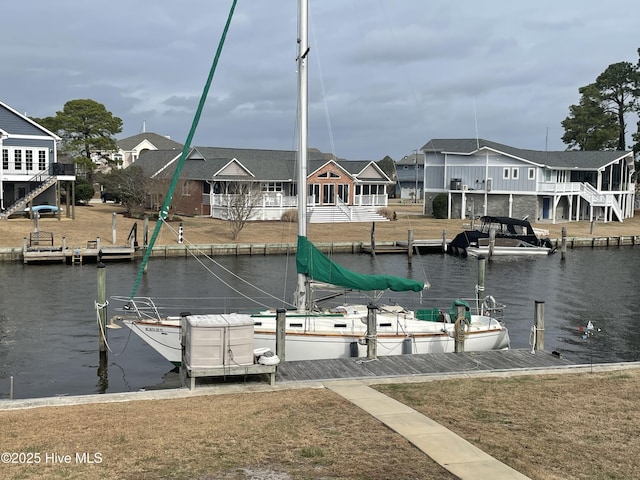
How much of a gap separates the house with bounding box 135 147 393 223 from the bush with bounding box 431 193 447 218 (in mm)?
5688

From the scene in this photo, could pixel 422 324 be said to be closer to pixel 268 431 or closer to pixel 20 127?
pixel 268 431

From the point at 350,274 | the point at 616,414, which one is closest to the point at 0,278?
the point at 350,274

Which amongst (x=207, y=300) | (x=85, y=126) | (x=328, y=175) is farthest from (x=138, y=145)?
(x=207, y=300)

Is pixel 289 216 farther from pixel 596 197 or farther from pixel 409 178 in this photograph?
pixel 409 178

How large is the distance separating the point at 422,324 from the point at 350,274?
284 centimetres

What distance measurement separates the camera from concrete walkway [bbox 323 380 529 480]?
10.9m

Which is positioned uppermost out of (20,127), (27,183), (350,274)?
(20,127)

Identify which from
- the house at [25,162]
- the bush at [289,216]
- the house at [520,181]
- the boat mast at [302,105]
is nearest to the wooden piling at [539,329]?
the boat mast at [302,105]

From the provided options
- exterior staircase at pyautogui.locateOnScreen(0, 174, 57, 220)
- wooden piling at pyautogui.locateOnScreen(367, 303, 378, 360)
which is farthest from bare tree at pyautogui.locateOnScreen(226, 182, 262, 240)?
wooden piling at pyautogui.locateOnScreen(367, 303, 378, 360)

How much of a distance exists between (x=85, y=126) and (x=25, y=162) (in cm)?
2584

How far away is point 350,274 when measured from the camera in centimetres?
2325

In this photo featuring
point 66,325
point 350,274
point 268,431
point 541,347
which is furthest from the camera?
point 66,325

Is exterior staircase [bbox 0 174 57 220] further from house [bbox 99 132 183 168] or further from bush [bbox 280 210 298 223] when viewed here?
house [bbox 99 132 183 168]

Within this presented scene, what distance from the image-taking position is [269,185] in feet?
251
